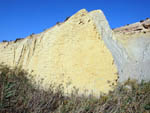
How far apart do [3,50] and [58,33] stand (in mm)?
3709

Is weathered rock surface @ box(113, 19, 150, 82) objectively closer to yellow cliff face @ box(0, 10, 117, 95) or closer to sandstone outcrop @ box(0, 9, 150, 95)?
sandstone outcrop @ box(0, 9, 150, 95)

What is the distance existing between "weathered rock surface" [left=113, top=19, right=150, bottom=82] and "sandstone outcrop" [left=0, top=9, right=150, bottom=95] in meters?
0.08

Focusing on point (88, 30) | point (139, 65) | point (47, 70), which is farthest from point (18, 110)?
point (139, 65)

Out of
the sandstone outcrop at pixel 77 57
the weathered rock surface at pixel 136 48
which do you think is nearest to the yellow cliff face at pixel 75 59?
the sandstone outcrop at pixel 77 57

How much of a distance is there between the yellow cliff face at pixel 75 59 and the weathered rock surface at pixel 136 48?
1.75 metres

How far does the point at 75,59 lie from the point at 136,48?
16.4ft

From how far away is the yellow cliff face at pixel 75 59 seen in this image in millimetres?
5379

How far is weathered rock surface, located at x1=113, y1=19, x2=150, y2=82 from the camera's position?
729 centimetres

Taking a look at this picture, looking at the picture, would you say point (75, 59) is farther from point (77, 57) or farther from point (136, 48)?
point (136, 48)

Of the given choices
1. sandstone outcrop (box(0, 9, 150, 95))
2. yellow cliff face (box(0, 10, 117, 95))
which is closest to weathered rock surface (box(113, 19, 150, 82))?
sandstone outcrop (box(0, 9, 150, 95))

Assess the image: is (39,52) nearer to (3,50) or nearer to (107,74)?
(3,50)

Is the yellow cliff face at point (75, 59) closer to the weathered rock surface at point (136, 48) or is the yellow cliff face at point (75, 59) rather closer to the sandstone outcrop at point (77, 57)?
the sandstone outcrop at point (77, 57)

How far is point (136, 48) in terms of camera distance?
8.80 meters

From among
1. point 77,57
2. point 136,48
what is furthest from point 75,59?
point 136,48
